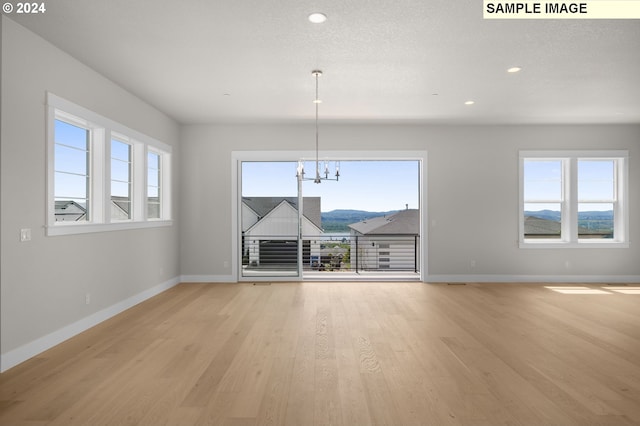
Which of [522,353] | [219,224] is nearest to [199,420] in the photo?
[522,353]

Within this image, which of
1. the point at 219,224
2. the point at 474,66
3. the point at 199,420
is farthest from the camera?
the point at 219,224

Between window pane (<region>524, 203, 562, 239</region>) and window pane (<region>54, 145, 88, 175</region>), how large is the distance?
272 inches

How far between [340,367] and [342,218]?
5922 mm

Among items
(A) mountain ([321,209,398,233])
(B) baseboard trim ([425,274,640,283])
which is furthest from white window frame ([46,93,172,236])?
(B) baseboard trim ([425,274,640,283])

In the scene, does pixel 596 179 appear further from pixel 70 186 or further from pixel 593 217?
pixel 70 186

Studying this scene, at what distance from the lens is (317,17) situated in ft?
10.0

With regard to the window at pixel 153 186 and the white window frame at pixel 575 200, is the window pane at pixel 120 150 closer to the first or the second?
the window at pixel 153 186

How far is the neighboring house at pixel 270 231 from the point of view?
22.9ft

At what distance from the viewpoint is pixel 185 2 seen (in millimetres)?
2852

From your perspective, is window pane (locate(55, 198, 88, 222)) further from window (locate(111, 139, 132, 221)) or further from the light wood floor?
the light wood floor

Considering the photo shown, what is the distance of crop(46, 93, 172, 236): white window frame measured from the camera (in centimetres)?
359

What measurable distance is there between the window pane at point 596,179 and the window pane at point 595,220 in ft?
0.54

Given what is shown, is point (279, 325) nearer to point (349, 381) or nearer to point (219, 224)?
point (349, 381)

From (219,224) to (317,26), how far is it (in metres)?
4.39
